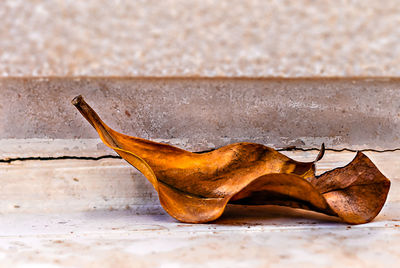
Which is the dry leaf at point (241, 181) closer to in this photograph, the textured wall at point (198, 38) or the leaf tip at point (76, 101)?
the leaf tip at point (76, 101)

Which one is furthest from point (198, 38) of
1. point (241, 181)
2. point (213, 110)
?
point (241, 181)

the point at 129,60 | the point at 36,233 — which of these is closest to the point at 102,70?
the point at 129,60

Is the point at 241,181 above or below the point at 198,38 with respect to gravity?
below

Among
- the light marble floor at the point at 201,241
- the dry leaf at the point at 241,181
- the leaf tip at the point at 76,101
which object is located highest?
the leaf tip at the point at 76,101

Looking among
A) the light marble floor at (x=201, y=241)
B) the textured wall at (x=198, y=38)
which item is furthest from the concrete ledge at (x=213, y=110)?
the light marble floor at (x=201, y=241)

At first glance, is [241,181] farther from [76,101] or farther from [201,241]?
[76,101]

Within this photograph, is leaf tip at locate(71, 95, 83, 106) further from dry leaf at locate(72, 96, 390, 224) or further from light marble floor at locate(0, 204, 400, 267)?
light marble floor at locate(0, 204, 400, 267)

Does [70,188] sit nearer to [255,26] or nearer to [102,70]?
[102,70]
